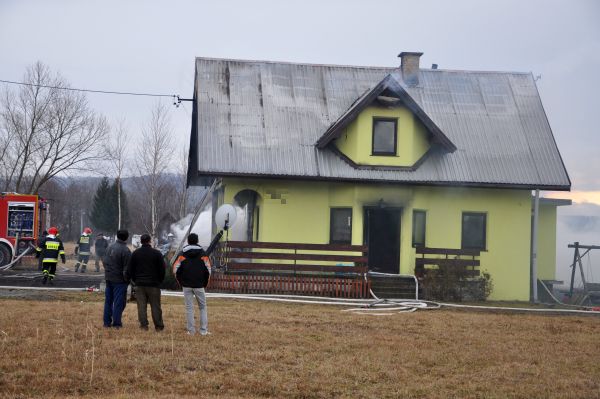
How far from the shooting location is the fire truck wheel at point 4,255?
30.0 meters

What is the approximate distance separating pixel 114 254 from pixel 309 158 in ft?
40.3

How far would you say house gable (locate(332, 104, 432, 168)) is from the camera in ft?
83.8

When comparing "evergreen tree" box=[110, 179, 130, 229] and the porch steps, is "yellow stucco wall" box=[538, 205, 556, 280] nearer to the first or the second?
the porch steps

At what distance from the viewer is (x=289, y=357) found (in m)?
11.7

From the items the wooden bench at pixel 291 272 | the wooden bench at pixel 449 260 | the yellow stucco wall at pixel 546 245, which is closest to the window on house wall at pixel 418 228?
the wooden bench at pixel 449 260

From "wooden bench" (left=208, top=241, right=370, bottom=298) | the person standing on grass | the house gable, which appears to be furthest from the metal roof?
the person standing on grass

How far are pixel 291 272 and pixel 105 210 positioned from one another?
1926 inches

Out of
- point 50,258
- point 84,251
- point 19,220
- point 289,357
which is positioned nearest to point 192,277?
point 289,357

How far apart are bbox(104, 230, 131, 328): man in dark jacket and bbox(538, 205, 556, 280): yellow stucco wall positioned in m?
18.9

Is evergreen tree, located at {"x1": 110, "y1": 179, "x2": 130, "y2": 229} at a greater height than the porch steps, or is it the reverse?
evergreen tree, located at {"x1": 110, "y1": 179, "x2": 130, "y2": 229}

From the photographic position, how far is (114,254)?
1389 cm

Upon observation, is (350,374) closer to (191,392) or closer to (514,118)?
(191,392)

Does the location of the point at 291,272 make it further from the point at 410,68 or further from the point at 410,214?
the point at 410,68

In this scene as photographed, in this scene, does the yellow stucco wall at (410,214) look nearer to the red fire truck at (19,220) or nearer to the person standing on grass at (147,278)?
the red fire truck at (19,220)
